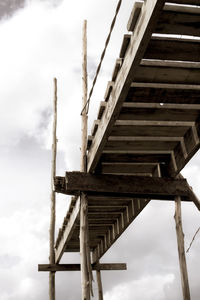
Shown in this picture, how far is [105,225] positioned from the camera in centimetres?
1112

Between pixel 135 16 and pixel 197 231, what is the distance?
13.0 ft

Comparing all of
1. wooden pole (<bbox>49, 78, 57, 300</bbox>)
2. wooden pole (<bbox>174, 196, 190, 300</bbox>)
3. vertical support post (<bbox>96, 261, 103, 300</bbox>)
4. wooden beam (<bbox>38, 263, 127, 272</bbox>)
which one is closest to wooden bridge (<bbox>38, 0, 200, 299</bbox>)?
wooden pole (<bbox>174, 196, 190, 300</bbox>)

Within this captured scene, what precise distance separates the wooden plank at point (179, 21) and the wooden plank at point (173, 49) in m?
0.25

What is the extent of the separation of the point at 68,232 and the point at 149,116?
519 cm

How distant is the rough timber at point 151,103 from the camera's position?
3.99 metres

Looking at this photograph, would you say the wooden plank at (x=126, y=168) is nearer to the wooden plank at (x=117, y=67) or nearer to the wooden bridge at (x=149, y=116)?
the wooden bridge at (x=149, y=116)

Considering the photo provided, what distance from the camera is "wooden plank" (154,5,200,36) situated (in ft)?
12.6

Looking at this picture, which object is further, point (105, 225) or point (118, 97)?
point (105, 225)

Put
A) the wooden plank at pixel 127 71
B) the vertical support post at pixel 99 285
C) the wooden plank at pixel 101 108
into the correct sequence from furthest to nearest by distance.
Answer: the vertical support post at pixel 99 285 → the wooden plank at pixel 101 108 → the wooden plank at pixel 127 71

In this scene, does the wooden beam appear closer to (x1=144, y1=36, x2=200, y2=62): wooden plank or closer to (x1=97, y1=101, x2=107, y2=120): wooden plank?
(x1=97, y1=101, x2=107, y2=120): wooden plank

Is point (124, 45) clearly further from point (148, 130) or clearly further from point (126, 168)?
point (126, 168)

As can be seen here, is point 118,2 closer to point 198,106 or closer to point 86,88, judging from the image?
point 198,106

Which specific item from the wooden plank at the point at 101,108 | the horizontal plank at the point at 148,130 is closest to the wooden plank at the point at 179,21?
the wooden plank at the point at 101,108

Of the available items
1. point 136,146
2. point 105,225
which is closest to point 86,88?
point 136,146
